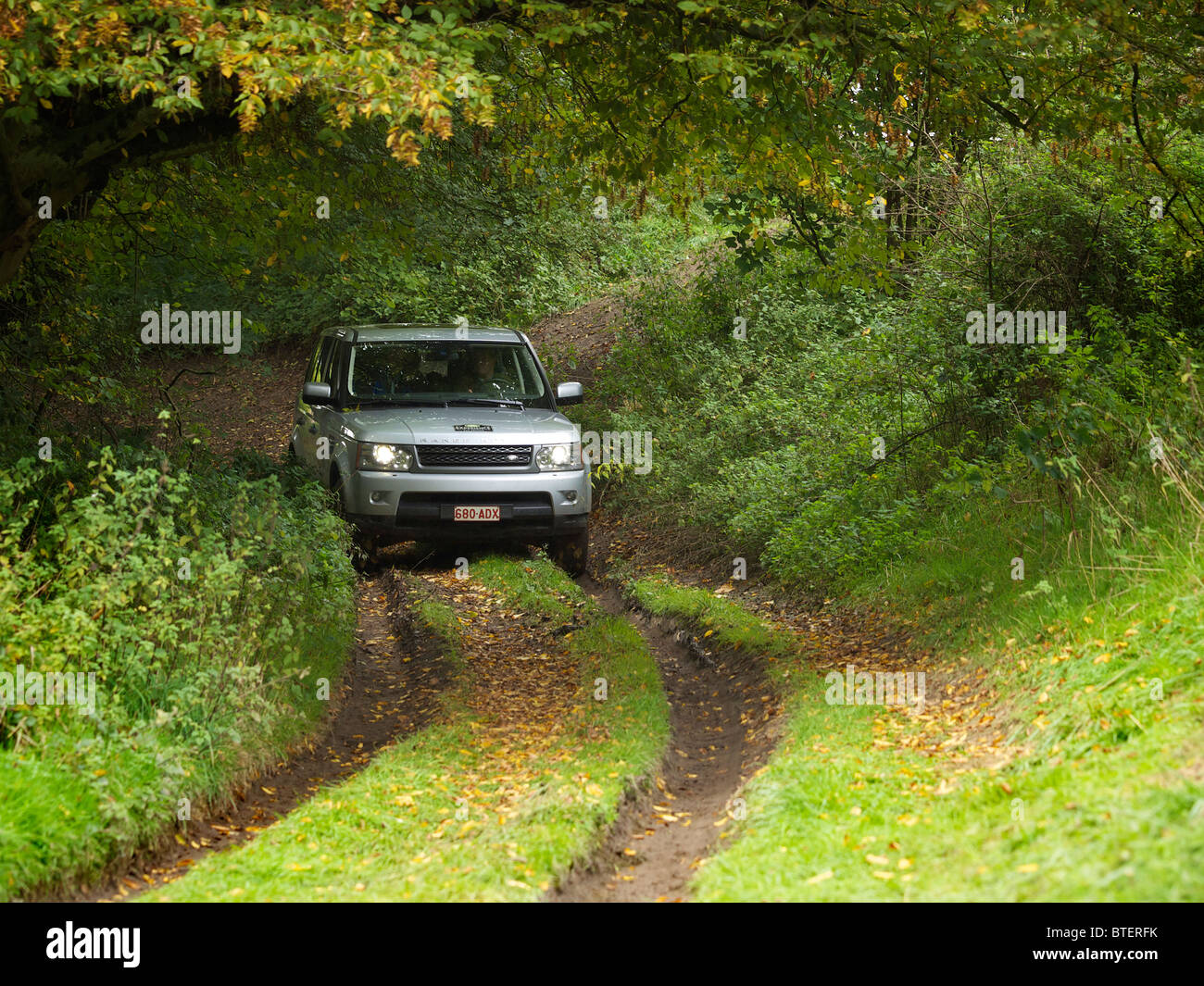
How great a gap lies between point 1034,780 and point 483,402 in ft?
24.0

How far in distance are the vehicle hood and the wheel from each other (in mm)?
1035

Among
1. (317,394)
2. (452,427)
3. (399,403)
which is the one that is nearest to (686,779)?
(452,427)

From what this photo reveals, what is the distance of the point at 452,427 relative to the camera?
33.8 feet

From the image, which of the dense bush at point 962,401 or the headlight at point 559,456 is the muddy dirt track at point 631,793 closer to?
the headlight at point 559,456

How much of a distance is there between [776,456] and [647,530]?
5.85 ft

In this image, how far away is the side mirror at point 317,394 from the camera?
10.7 m

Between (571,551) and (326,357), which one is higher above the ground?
(326,357)

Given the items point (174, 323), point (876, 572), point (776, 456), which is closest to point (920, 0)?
point (876, 572)

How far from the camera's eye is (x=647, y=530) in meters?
13.4

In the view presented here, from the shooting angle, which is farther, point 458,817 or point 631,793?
point 631,793

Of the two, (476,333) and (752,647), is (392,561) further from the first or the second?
(752,647)

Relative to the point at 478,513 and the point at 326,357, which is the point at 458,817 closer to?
the point at 478,513

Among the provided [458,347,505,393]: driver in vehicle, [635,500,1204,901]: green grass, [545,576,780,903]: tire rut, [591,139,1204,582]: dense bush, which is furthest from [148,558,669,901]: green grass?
[458,347,505,393]: driver in vehicle

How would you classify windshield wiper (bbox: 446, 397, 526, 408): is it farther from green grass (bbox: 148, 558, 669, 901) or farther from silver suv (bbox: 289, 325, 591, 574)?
green grass (bbox: 148, 558, 669, 901)
